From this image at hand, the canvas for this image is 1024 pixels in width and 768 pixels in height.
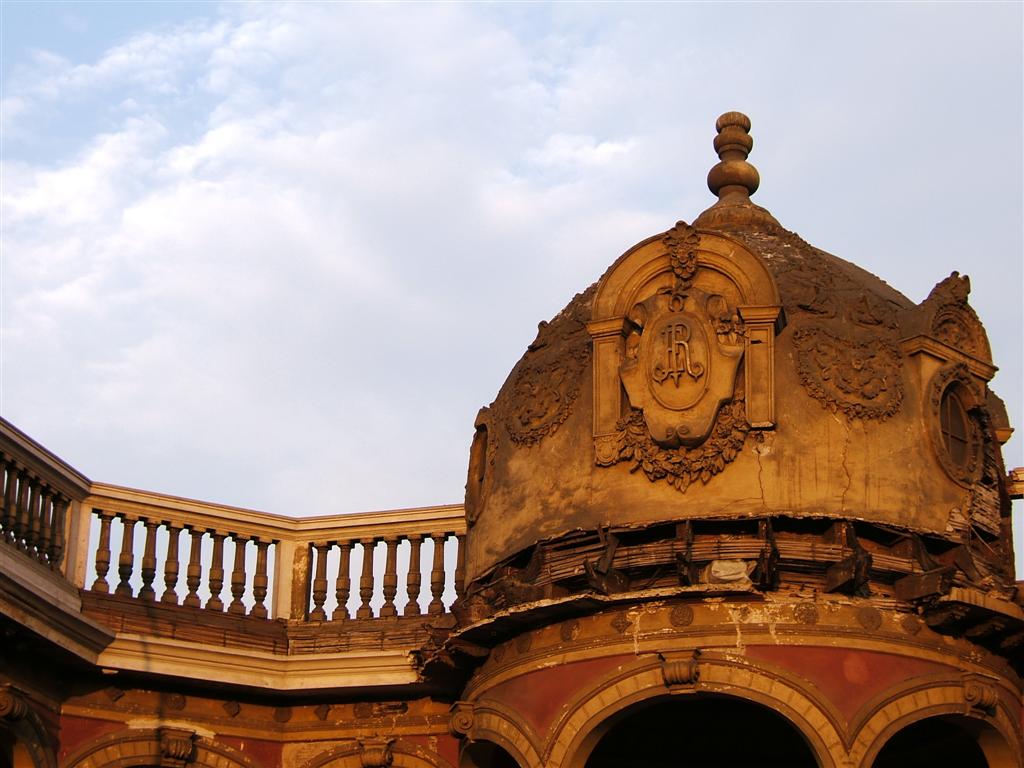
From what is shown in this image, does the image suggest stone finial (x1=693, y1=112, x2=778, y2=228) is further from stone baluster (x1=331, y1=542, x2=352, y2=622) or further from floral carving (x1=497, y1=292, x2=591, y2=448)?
stone baluster (x1=331, y1=542, x2=352, y2=622)

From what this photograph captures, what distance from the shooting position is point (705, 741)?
86.4 feet

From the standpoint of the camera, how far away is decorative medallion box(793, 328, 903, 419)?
23.3 meters

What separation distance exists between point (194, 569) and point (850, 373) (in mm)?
7300

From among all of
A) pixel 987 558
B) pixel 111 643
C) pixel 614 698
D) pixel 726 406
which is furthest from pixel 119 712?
pixel 987 558

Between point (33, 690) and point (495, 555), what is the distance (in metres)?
4.76

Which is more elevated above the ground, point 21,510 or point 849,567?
point 21,510

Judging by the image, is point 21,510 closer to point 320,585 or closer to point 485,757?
point 320,585

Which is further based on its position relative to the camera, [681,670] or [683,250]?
[683,250]

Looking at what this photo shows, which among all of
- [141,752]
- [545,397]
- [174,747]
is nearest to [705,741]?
[545,397]

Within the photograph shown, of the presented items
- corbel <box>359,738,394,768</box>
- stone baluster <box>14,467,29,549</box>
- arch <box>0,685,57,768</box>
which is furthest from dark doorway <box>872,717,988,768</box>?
stone baluster <box>14,467,29,549</box>

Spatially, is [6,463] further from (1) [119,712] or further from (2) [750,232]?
(2) [750,232]

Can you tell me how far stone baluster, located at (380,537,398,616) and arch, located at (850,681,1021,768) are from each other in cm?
588

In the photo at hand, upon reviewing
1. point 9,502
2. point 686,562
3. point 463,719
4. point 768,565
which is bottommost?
point 463,719

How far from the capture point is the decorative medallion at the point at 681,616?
885 inches
